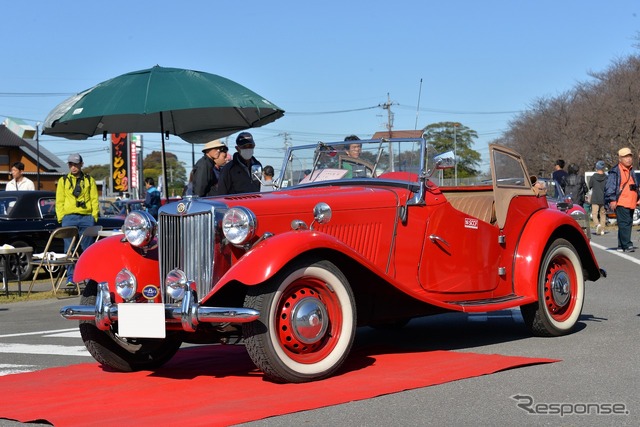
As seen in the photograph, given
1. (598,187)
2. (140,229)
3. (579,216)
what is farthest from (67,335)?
(598,187)

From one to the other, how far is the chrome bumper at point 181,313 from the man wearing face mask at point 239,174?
3378 mm

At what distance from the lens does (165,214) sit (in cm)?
625

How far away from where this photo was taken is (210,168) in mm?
10172

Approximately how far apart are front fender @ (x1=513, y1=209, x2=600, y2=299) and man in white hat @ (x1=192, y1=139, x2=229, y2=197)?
145 inches

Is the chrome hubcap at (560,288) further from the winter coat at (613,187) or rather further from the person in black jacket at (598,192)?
the person in black jacket at (598,192)

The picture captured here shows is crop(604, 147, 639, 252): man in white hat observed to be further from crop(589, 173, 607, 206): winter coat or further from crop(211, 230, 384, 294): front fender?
crop(211, 230, 384, 294): front fender

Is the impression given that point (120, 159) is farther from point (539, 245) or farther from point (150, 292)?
point (150, 292)

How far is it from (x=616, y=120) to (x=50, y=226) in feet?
163

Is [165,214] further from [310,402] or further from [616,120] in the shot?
[616,120]

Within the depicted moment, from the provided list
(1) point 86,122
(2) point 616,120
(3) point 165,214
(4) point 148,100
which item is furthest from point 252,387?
(2) point 616,120

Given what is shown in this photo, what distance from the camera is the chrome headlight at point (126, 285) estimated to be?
20.4ft

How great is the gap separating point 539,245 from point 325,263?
2.59 m

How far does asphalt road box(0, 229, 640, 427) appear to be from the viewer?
479 centimetres

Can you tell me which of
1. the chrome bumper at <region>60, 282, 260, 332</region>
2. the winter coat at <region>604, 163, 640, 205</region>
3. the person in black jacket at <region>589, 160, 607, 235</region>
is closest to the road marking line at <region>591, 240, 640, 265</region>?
the winter coat at <region>604, 163, 640, 205</region>
